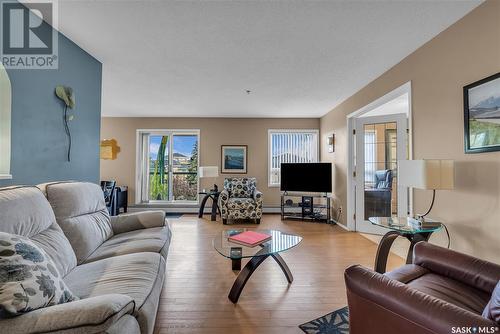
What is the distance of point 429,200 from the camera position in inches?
95.5

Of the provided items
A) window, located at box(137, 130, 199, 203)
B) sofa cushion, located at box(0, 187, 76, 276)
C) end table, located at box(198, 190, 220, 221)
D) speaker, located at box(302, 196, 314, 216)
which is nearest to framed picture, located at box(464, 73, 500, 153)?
sofa cushion, located at box(0, 187, 76, 276)

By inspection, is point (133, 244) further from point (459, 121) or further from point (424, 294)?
point (459, 121)

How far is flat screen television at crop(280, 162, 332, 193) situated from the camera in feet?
16.2

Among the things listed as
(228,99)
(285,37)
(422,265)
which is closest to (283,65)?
(285,37)

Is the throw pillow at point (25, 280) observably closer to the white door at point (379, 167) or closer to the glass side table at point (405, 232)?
the glass side table at point (405, 232)

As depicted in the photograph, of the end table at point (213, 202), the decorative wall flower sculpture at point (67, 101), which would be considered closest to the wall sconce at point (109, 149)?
the end table at point (213, 202)

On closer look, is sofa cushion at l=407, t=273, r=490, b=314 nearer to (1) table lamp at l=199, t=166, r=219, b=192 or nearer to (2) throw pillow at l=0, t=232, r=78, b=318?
(2) throw pillow at l=0, t=232, r=78, b=318

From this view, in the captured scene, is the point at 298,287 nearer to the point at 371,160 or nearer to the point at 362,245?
the point at 362,245

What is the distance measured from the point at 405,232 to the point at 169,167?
5253 mm

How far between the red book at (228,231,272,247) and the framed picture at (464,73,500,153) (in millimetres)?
1915

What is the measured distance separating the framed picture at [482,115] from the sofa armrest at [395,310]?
1481 mm

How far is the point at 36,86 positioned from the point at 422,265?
3291mm

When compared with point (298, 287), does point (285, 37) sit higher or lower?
higher

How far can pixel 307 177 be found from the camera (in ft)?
16.8
